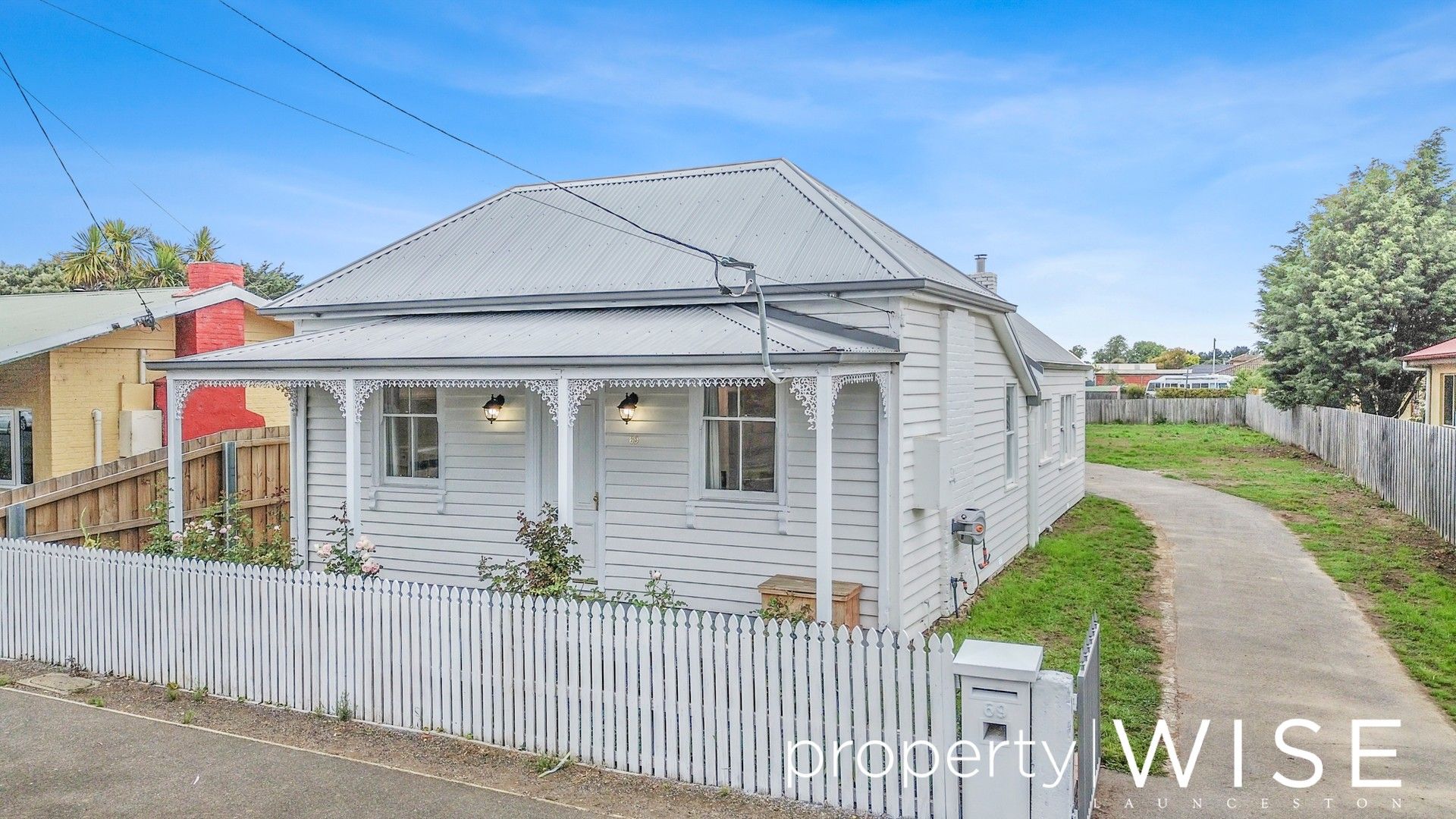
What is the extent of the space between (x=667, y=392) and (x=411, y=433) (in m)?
3.50

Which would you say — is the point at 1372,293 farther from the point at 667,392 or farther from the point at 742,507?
the point at 667,392

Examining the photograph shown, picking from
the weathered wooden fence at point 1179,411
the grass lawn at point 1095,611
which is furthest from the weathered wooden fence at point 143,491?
the weathered wooden fence at point 1179,411

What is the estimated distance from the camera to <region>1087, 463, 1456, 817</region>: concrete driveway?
5.41 meters

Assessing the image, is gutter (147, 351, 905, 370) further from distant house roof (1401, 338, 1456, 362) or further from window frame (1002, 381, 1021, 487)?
distant house roof (1401, 338, 1456, 362)

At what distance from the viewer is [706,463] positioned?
9586 millimetres

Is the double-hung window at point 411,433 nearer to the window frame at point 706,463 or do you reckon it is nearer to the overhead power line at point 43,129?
the window frame at point 706,463

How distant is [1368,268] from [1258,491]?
13511 millimetres

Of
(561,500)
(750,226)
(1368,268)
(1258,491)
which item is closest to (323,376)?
(561,500)

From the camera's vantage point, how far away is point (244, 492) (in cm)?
1238

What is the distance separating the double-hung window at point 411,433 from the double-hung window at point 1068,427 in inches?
448

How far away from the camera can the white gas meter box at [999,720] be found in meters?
4.74

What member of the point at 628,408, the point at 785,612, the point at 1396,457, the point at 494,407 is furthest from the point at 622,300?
the point at 1396,457

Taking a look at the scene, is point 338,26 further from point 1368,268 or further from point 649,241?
point 1368,268

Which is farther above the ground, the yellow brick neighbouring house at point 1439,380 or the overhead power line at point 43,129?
the overhead power line at point 43,129
